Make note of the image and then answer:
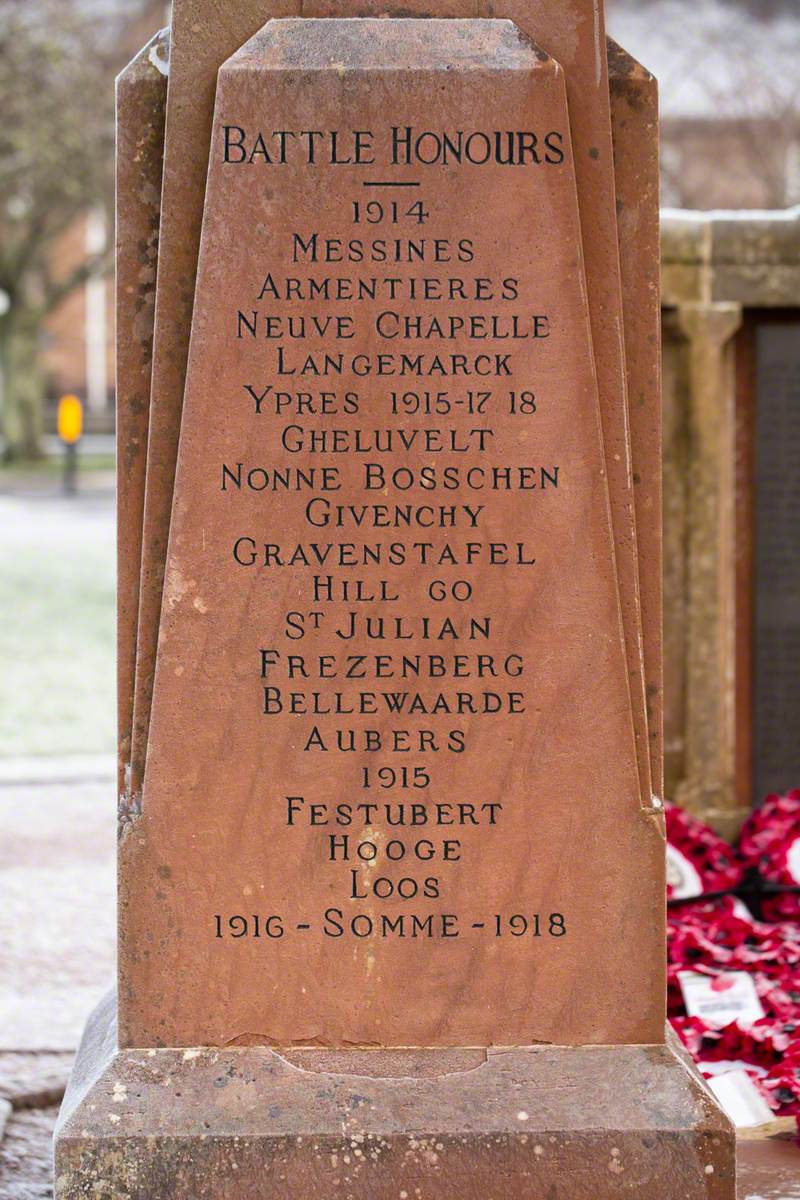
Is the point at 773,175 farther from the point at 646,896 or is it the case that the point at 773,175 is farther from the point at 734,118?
the point at 646,896

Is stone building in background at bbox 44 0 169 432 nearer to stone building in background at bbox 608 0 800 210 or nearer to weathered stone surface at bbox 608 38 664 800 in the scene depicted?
stone building in background at bbox 608 0 800 210

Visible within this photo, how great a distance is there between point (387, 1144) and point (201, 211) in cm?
164

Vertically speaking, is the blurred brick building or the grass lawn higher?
the blurred brick building

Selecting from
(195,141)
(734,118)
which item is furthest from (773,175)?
(195,141)

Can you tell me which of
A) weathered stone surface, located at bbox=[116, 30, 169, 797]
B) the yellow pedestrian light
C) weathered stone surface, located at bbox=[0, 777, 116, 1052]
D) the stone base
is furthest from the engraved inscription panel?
the yellow pedestrian light

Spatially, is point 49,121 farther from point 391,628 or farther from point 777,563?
point 391,628

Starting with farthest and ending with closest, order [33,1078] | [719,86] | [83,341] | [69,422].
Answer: [83,341] → [719,86] → [69,422] → [33,1078]

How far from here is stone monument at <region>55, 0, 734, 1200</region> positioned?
8.55ft

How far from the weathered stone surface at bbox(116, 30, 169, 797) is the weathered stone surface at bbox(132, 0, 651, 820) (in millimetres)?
45

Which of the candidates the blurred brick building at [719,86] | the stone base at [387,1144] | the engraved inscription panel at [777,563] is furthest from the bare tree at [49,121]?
the stone base at [387,1144]

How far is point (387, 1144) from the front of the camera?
2574 millimetres

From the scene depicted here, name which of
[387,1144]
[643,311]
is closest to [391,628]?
[643,311]

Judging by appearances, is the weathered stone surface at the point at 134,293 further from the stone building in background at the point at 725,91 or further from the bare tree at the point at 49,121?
the stone building in background at the point at 725,91

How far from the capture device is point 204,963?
2.71m
